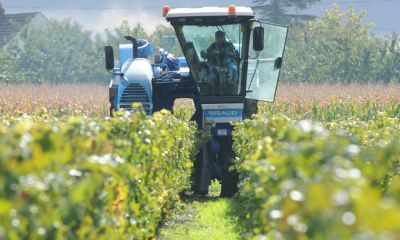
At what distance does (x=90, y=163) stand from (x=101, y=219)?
54 centimetres

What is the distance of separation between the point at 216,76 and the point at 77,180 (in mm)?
12768

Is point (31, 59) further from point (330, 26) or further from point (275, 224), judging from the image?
point (275, 224)

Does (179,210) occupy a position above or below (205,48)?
below

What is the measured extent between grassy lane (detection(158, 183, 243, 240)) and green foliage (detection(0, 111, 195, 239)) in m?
2.62

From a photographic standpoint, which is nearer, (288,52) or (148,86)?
(148,86)

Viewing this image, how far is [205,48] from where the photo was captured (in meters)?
18.0

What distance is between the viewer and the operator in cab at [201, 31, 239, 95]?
705 inches

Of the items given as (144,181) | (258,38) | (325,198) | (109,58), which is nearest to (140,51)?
(109,58)

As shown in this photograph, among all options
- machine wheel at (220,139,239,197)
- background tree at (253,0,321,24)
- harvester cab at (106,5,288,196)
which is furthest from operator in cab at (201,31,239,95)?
background tree at (253,0,321,24)

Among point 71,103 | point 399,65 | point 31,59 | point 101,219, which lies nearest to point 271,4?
point 31,59

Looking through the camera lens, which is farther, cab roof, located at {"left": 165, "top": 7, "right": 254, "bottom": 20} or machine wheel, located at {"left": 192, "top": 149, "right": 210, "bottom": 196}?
cab roof, located at {"left": 165, "top": 7, "right": 254, "bottom": 20}

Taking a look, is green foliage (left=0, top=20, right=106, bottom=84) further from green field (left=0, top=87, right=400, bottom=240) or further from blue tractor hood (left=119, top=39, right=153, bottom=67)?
green field (left=0, top=87, right=400, bottom=240)

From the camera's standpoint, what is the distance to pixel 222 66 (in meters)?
18.1

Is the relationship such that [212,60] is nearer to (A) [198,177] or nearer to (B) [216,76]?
(B) [216,76]
